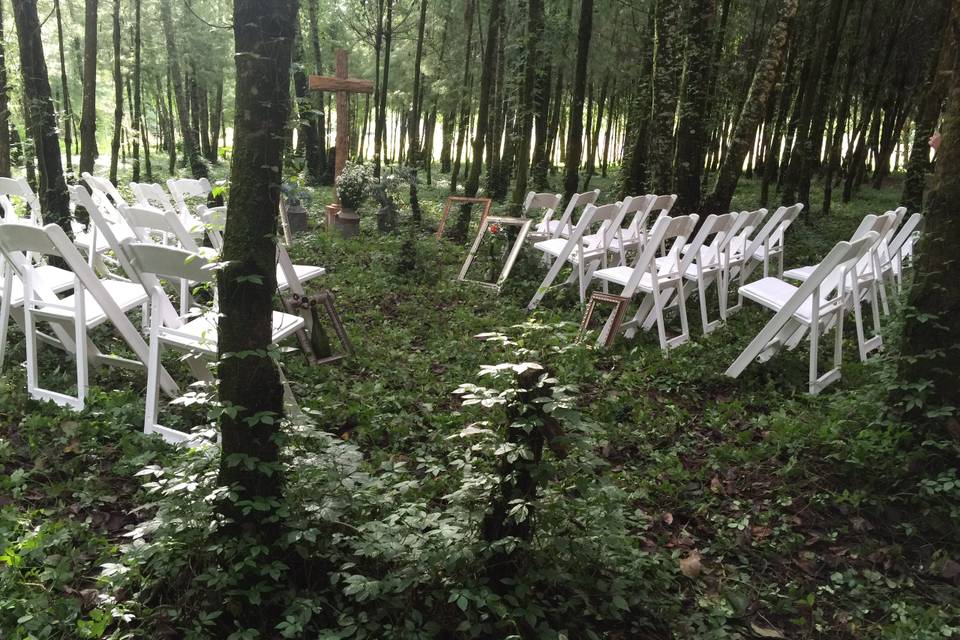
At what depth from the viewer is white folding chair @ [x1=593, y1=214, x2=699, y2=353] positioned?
549cm

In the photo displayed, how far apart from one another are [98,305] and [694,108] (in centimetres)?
778

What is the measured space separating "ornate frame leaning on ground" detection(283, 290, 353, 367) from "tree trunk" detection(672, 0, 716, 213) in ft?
19.1

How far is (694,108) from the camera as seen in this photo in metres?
8.81

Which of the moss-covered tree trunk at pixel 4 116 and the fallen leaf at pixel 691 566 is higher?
the moss-covered tree trunk at pixel 4 116

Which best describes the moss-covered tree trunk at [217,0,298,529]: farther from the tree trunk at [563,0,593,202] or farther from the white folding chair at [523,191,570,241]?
the tree trunk at [563,0,593,202]

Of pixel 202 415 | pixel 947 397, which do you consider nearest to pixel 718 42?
pixel 947 397

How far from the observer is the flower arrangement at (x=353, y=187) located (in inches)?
436

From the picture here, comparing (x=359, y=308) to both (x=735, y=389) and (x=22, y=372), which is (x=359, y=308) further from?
(x=735, y=389)

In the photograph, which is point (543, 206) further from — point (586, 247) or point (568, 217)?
point (586, 247)

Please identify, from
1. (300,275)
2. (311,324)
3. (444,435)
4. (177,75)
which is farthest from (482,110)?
(177,75)

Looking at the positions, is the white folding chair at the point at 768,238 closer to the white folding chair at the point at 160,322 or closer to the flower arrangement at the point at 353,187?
the white folding chair at the point at 160,322

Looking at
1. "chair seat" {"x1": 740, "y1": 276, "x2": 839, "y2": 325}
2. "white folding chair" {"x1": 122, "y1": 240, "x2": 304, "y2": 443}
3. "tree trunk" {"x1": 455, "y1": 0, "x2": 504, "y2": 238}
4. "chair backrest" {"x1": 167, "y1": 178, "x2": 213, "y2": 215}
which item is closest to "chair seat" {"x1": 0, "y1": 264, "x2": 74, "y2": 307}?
"white folding chair" {"x1": 122, "y1": 240, "x2": 304, "y2": 443}

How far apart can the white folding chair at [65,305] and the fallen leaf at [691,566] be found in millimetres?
2996

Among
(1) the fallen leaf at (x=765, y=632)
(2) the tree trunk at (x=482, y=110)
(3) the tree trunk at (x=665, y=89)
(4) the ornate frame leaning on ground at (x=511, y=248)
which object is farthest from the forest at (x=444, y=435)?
(2) the tree trunk at (x=482, y=110)
